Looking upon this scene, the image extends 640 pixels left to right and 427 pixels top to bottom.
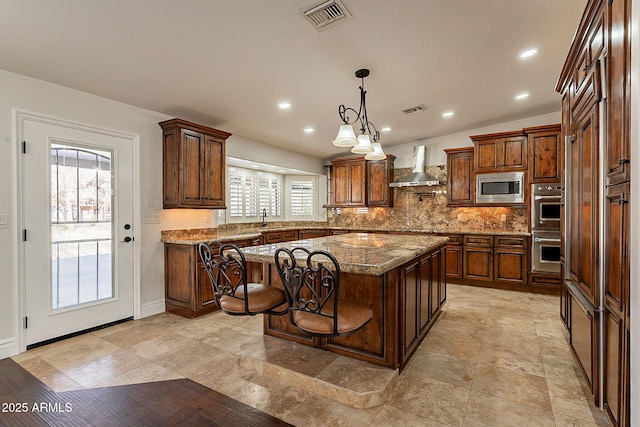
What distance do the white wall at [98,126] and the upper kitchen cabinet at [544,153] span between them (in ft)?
15.2

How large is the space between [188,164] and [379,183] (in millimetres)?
3817

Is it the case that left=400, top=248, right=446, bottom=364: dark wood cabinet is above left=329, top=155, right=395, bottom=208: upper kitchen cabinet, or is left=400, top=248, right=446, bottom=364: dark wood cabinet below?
below

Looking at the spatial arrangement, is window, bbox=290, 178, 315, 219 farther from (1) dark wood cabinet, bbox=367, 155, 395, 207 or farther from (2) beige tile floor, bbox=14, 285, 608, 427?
(2) beige tile floor, bbox=14, 285, 608, 427

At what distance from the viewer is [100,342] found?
118 inches

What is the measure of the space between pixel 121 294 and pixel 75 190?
1.23 meters

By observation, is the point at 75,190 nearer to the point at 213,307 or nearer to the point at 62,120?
the point at 62,120

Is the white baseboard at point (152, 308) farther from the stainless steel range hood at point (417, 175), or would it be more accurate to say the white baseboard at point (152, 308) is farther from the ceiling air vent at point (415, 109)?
the stainless steel range hood at point (417, 175)

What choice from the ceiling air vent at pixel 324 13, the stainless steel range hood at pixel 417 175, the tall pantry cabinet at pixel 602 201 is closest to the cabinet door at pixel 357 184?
the stainless steel range hood at pixel 417 175

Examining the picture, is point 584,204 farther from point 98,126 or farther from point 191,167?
point 98,126

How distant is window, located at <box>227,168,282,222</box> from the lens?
5.68 m

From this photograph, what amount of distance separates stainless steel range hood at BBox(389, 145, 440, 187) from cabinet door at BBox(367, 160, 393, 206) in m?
0.24

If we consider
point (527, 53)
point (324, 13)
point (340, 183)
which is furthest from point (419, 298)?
point (340, 183)

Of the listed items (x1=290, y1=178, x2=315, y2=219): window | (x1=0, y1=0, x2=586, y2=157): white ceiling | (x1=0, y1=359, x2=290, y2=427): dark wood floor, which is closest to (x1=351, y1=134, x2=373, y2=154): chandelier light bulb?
(x1=0, y1=0, x2=586, y2=157): white ceiling

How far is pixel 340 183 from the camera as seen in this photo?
6.80 meters
